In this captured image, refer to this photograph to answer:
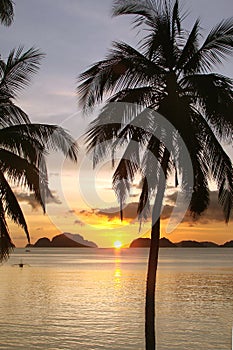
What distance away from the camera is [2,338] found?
2830 cm

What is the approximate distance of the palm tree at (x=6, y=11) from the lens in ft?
47.7

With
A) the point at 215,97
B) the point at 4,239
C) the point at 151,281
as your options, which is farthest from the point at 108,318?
the point at 215,97

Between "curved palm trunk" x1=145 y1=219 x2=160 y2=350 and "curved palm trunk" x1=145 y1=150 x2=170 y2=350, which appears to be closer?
"curved palm trunk" x1=145 y1=150 x2=170 y2=350

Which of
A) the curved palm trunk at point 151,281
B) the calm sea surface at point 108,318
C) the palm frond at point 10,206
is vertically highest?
the palm frond at point 10,206

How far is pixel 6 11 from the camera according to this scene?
14.6m

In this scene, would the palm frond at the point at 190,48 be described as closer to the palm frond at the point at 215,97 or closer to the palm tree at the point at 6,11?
the palm frond at the point at 215,97

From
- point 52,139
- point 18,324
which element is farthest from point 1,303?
point 52,139

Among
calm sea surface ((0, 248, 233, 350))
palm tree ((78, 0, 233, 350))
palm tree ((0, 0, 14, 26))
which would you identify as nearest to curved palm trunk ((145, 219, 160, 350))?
palm tree ((78, 0, 233, 350))

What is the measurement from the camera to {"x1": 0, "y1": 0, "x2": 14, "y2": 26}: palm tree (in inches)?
572

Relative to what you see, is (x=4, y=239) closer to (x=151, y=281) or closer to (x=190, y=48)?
(x=151, y=281)

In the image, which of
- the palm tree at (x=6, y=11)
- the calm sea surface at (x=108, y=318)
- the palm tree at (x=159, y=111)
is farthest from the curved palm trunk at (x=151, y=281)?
the calm sea surface at (x=108, y=318)

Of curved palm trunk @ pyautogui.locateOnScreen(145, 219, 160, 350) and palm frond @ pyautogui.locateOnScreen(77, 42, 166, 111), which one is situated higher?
palm frond @ pyautogui.locateOnScreen(77, 42, 166, 111)

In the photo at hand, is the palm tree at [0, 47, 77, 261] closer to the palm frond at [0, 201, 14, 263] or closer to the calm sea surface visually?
the palm frond at [0, 201, 14, 263]

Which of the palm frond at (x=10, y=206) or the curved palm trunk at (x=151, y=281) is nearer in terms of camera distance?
the curved palm trunk at (x=151, y=281)
